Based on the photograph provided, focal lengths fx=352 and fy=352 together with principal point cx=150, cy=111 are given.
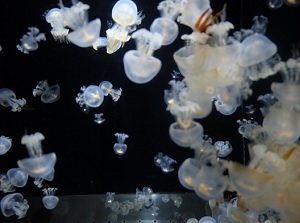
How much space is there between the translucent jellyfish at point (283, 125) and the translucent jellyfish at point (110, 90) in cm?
207

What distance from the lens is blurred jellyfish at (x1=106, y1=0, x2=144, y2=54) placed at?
405 centimetres

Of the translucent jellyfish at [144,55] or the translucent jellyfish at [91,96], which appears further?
the translucent jellyfish at [91,96]

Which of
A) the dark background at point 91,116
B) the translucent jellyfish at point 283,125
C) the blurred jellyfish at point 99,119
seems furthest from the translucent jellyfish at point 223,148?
the blurred jellyfish at point 99,119

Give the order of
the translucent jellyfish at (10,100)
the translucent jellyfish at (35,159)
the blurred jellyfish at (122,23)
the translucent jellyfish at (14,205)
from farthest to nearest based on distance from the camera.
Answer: the translucent jellyfish at (10,100) → the translucent jellyfish at (14,205) → the blurred jellyfish at (122,23) → the translucent jellyfish at (35,159)

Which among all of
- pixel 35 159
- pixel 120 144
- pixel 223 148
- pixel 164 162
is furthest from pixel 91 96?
pixel 223 148

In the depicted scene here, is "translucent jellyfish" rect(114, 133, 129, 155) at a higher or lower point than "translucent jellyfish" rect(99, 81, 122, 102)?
lower

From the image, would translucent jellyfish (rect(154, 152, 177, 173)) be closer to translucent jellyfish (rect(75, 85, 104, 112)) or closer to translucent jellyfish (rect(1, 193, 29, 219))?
Result: translucent jellyfish (rect(75, 85, 104, 112))

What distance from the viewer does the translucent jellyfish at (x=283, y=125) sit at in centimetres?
320

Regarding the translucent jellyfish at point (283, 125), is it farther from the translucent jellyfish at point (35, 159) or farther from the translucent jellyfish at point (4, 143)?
the translucent jellyfish at point (4, 143)

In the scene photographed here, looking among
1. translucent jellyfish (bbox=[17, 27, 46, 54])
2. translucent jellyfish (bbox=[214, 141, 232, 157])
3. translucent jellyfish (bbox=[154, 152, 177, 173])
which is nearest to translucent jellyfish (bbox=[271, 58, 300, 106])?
translucent jellyfish (bbox=[214, 141, 232, 157])

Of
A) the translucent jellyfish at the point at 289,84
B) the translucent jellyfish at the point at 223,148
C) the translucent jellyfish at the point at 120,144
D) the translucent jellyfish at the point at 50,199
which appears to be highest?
the translucent jellyfish at the point at 289,84

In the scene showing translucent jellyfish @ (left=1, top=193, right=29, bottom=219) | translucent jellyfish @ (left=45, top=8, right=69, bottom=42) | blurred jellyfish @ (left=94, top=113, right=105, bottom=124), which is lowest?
translucent jellyfish @ (left=1, top=193, right=29, bottom=219)

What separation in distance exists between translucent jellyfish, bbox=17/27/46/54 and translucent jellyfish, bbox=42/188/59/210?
1880 mm

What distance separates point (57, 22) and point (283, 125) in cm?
284
